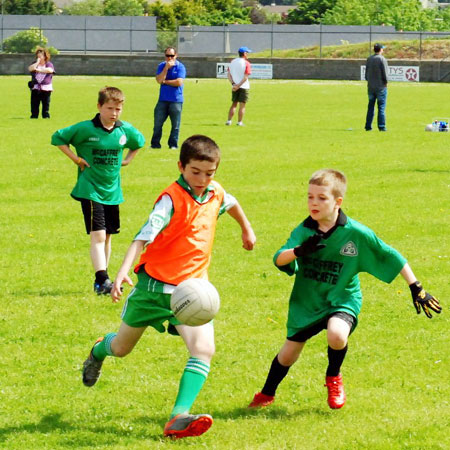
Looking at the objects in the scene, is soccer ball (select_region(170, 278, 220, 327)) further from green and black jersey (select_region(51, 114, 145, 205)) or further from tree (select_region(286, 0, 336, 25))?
tree (select_region(286, 0, 336, 25))

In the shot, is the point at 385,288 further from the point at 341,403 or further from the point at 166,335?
the point at 341,403

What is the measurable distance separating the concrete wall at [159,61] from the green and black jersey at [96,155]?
1755 inches

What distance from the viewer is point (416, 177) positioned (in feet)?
53.9

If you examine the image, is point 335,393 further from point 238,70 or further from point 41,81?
point 41,81

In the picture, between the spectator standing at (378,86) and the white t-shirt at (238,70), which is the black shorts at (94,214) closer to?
the spectator standing at (378,86)

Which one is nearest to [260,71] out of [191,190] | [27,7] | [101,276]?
[101,276]

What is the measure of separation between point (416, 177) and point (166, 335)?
9.63 metres

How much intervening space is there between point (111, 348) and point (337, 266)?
1.51m

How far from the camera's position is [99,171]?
9.20m

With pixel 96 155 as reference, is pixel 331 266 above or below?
below

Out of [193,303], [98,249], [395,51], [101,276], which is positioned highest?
[395,51]

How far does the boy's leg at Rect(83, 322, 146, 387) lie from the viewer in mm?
5898

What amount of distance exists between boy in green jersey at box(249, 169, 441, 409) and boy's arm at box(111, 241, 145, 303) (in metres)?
0.85

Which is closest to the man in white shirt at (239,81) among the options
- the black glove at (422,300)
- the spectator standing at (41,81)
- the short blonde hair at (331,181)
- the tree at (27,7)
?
the spectator standing at (41,81)
